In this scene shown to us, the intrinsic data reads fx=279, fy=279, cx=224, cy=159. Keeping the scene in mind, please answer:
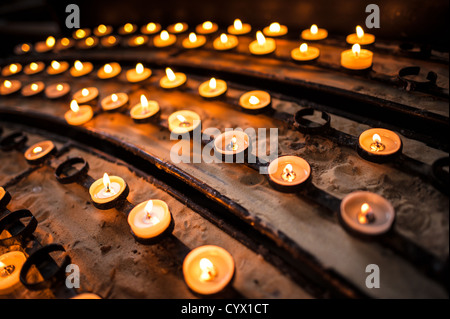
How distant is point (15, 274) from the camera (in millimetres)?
1979

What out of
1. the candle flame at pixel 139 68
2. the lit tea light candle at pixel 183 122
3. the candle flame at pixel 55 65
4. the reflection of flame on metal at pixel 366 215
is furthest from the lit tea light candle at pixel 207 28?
the reflection of flame on metal at pixel 366 215

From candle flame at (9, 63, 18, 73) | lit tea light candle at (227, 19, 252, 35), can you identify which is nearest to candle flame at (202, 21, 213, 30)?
lit tea light candle at (227, 19, 252, 35)

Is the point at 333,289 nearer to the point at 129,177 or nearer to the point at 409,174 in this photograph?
the point at 409,174

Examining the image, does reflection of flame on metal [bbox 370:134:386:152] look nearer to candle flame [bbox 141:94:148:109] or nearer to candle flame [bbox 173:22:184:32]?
candle flame [bbox 141:94:148:109]

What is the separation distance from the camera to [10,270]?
6.66ft

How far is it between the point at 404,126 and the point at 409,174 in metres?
0.71

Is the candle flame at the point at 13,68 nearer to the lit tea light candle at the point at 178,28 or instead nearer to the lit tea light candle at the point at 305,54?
the lit tea light candle at the point at 178,28

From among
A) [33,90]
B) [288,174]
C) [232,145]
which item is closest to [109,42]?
[33,90]

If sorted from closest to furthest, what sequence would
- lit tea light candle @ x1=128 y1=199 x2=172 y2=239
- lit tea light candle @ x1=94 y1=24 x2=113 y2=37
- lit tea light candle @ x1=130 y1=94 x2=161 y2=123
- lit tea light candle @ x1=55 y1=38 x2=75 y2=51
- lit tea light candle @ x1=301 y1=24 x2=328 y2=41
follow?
lit tea light candle @ x1=128 y1=199 x2=172 y2=239
lit tea light candle @ x1=130 y1=94 x2=161 y2=123
lit tea light candle @ x1=301 y1=24 x2=328 y2=41
lit tea light candle @ x1=55 y1=38 x2=75 y2=51
lit tea light candle @ x1=94 y1=24 x2=113 y2=37

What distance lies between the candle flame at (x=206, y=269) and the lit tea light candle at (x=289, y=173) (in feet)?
2.56

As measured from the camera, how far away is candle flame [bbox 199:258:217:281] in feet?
5.42

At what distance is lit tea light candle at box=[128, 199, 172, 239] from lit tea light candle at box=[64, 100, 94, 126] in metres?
1.78
